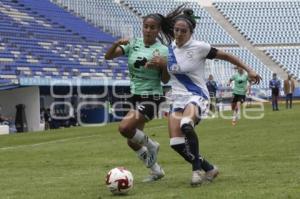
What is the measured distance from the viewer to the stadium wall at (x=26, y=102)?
30656mm

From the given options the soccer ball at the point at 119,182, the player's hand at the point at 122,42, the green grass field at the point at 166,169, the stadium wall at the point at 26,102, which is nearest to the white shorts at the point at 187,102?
the green grass field at the point at 166,169

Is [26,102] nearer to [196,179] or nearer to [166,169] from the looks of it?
[166,169]

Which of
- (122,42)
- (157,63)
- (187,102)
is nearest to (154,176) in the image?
(187,102)

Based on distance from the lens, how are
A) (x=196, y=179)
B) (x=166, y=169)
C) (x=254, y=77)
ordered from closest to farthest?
1. (x=196, y=179)
2. (x=254, y=77)
3. (x=166, y=169)

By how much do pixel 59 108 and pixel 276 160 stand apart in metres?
24.3

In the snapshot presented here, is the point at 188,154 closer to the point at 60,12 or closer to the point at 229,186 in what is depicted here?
the point at 229,186

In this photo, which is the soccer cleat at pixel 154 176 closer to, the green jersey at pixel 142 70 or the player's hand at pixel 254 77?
the green jersey at pixel 142 70

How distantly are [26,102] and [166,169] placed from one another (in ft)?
71.7

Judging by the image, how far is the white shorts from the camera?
26.1 ft

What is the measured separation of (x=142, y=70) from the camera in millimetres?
8500

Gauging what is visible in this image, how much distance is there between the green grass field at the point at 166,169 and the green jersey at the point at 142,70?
1159 millimetres

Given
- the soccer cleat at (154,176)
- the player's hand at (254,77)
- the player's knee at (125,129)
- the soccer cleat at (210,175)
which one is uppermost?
the player's hand at (254,77)

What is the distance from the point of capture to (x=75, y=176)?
945cm

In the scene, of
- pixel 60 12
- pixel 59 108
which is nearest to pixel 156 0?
pixel 60 12
